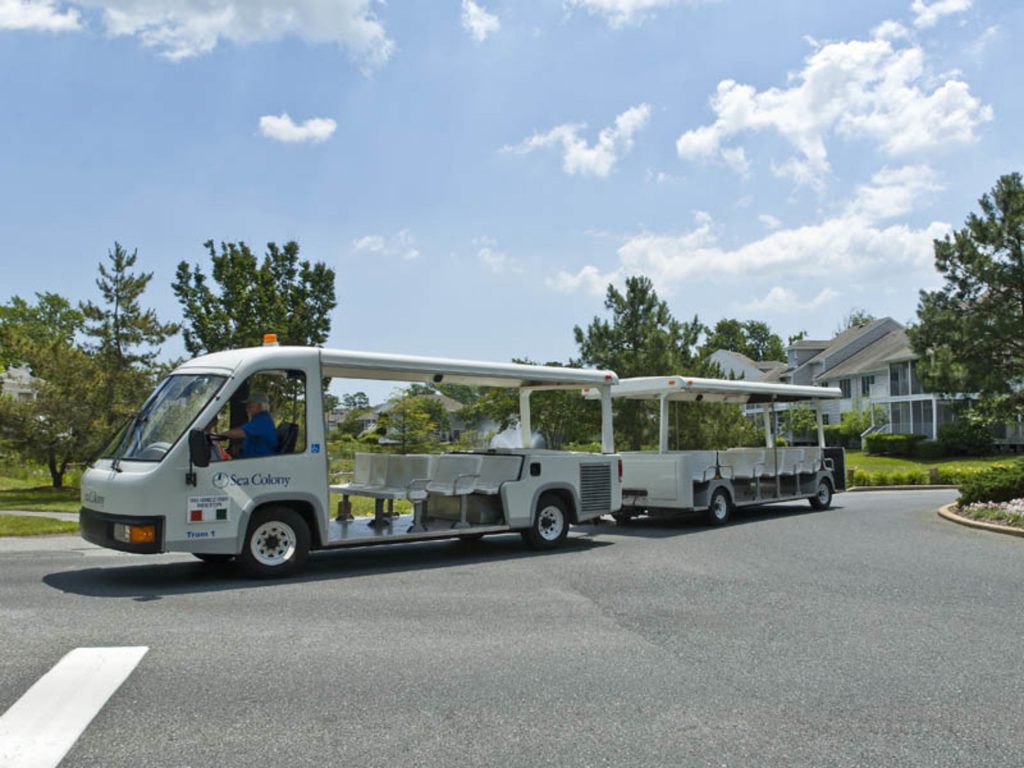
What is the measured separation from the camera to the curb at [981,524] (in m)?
13.0

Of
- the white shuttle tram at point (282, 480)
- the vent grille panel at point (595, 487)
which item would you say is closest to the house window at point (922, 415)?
the vent grille panel at point (595, 487)

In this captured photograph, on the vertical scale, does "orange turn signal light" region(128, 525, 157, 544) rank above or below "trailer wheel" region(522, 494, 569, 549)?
above

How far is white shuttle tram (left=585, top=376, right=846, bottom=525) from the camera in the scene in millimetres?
14352

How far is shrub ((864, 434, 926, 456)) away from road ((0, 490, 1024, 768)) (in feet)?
111

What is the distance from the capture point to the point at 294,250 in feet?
91.9

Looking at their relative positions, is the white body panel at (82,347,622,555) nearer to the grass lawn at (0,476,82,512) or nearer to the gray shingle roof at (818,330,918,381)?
the grass lawn at (0,476,82,512)

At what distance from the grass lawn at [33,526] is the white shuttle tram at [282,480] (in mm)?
5300

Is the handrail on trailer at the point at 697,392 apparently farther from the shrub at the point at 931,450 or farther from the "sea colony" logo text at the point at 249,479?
the shrub at the point at 931,450

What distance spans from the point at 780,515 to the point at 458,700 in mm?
12800

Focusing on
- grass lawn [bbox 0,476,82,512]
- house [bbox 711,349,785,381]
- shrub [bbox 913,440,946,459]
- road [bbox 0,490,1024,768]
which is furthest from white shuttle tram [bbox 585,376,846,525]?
house [bbox 711,349,785,381]

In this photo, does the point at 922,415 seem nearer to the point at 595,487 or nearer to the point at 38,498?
the point at 595,487

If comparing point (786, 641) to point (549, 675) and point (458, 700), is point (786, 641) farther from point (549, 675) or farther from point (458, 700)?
point (458, 700)

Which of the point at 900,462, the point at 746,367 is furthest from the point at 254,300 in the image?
the point at 746,367

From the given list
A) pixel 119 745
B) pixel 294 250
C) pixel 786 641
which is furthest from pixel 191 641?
pixel 294 250
